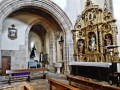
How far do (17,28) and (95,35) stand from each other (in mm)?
4365

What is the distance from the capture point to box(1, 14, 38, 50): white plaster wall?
7686 millimetres

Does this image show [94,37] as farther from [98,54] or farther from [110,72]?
[110,72]

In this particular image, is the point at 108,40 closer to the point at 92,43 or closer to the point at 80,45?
the point at 92,43

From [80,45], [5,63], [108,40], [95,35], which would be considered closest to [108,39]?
[108,40]

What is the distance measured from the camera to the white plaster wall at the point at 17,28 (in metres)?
7.69

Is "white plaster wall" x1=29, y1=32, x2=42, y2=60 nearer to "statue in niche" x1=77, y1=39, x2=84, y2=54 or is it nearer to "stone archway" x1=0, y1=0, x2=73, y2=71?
"stone archway" x1=0, y1=0, x2=73, y2=71

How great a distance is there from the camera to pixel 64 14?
7.41 metres

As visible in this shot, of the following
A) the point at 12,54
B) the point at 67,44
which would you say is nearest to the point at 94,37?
the point at 67,44

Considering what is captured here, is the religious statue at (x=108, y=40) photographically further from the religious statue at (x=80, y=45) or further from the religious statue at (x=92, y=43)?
the religious statue at (x=80, y=45)

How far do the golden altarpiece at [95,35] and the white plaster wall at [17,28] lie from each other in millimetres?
2990

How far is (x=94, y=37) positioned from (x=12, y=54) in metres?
4.44

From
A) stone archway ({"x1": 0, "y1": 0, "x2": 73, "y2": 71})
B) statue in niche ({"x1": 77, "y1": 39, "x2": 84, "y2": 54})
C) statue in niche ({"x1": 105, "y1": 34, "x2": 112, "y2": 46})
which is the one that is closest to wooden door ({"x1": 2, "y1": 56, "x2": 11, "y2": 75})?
stone archway ({"x1": 0, "y1": 0, "x2": 73, "y2": 71})

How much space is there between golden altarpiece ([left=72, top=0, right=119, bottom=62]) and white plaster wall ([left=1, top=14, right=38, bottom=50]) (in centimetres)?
299

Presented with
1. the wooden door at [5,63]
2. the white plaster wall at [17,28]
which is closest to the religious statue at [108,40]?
the white plaster wall at [17,28]
